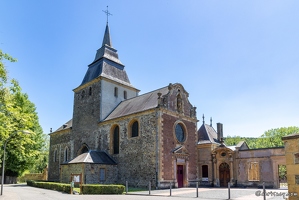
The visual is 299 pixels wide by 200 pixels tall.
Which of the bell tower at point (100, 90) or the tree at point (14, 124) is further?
the bell tower at point (100, 90)

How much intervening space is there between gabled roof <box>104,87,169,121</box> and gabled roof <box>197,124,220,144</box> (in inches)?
288

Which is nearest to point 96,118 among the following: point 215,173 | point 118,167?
point 118,167

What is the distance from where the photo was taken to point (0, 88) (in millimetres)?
13281

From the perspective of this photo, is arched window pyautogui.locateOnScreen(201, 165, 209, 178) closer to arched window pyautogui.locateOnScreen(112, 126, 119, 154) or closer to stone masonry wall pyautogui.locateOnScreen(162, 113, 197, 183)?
stone masonry wall pyautogui.locateOnScreen(162, 113, 197, 183)

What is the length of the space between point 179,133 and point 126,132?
5.66 m

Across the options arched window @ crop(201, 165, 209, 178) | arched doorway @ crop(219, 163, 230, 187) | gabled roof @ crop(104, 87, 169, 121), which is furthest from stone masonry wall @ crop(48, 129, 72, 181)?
arched doorway @ crop(219, 163, 230, 187)

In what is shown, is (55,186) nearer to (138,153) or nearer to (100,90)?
(138,153)

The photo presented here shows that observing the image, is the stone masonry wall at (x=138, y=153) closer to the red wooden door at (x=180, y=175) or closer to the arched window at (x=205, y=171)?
the red wooden door at (x=180, y=175)

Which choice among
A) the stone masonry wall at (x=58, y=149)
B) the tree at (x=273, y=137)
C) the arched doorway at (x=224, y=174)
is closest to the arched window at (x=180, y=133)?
the arched doorway at (x=224, y=174)

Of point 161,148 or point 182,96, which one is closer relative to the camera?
point 161,148

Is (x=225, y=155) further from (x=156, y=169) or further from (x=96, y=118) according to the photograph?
(x=96, y=118)

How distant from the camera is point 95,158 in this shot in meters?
26.7

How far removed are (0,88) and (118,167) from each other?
16.7 metres

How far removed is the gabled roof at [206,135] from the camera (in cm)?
3000
